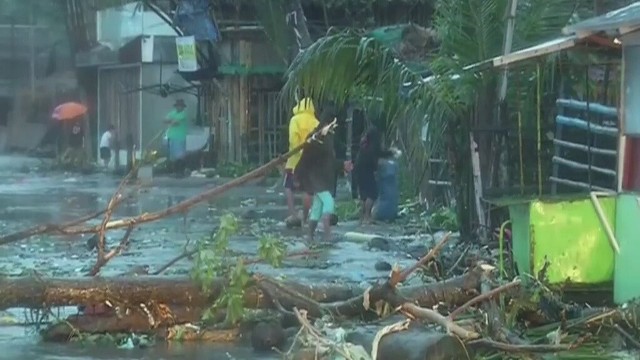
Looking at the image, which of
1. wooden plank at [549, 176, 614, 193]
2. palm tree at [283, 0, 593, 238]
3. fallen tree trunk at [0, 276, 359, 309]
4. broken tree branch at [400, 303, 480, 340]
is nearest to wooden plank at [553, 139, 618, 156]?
wooden plank at [549, 176, 614, 193]

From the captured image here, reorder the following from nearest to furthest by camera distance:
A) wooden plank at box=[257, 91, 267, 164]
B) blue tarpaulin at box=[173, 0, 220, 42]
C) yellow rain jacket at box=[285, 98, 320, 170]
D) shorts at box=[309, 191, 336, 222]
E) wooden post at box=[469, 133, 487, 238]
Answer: wooden post at box=[469, 133, 487, 238]
shorts at box=[309, 191, 336, 222]
yellow rain jacket at box=[285, 98, 320, 170]
blue tarpaulin at box=[173, 0, 220, 42]
wooden plank at box=[257, 91, 267, 164]

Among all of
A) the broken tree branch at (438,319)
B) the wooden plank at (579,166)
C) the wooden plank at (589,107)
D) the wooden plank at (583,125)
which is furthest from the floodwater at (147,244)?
the wooden plank at (589,107)

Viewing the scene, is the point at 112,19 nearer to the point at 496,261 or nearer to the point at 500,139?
the point at 500,139

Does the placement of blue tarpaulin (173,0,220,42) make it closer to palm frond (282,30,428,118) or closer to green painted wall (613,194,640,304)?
palm frond (282,30,428,118)

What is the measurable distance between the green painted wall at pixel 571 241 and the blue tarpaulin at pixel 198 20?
75.7 ft

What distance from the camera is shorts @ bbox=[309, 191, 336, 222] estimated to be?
16.4 meters

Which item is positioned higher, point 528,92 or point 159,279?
point 528,92

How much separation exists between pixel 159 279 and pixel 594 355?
2974 millimetres

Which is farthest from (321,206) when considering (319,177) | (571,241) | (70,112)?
(70,112)

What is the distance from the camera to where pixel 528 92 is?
14.3 metres

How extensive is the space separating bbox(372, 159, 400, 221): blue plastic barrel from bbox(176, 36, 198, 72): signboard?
14.0m

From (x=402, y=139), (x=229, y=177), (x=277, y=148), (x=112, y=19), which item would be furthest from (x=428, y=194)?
(x=112, y=19)

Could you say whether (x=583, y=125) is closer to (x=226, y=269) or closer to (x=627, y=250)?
(x=627, y=250)

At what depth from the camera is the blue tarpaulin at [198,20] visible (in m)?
32.3
